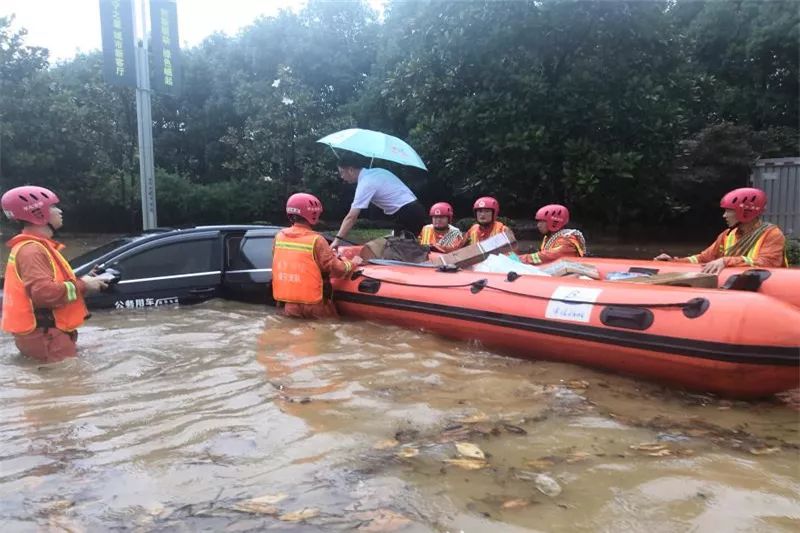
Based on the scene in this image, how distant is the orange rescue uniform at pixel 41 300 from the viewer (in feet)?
12.8

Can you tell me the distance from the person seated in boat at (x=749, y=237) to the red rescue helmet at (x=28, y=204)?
501cm

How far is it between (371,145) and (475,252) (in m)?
1.61

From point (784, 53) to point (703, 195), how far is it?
5.29 m

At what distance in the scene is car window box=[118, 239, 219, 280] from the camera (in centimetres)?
594

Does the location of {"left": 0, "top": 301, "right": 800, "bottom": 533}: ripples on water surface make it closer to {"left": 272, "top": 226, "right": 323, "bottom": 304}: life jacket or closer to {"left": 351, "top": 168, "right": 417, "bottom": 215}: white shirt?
{"left": 272, "top": 226, "right": 323, "bottom": 304}: life jacket

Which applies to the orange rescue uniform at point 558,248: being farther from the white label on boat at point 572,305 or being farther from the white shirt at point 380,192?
the white label on boat at point 572,305

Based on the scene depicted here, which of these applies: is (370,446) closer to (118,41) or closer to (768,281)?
(768,281)

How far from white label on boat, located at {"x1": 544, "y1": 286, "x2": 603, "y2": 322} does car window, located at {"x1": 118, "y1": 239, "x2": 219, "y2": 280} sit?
349 centimetres

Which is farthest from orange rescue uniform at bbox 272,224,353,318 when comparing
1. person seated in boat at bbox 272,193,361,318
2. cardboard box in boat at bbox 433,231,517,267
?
cardboard box in boat at bbox 433,231,517,267

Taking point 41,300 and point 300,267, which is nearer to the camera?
point 41,300

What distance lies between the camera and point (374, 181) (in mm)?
6434

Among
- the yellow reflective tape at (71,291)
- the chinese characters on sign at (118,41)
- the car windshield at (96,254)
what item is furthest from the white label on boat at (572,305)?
the chinese characters on sign at (118,41)

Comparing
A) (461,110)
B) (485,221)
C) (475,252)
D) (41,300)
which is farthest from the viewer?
(461,110)

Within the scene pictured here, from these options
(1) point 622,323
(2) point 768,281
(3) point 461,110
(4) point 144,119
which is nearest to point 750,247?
(2) point 768,281
